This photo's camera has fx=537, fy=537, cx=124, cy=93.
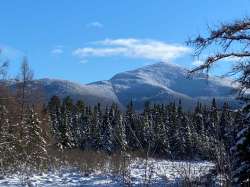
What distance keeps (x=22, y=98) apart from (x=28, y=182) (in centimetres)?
2689

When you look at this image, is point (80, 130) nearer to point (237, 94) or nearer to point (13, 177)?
point (13, 177)

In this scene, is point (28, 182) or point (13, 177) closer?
point (28, 182)

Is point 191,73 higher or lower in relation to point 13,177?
higher

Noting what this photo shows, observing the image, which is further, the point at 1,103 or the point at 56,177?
the point at 1,103

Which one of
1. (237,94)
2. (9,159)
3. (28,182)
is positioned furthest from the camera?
(9,159)

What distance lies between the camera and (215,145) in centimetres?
565

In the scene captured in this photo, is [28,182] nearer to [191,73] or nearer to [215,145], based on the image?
[191,73]

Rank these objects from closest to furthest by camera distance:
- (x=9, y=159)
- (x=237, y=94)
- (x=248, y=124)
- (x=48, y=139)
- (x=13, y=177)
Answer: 1. (x=248, y=124)
2. (x=237, y=94)
3. (x=13, y=177)
4. (x=9, y=159)
5. (x=48, y=139)

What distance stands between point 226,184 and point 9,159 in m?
21.2

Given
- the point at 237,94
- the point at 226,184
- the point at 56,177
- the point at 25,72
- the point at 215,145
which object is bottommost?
the point at 56,177

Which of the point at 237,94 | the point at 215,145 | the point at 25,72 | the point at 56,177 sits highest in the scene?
the point at 25,72

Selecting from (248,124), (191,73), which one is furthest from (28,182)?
(248,124)

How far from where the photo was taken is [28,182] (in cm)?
1797

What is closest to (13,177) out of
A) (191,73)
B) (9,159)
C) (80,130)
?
(9,159)
